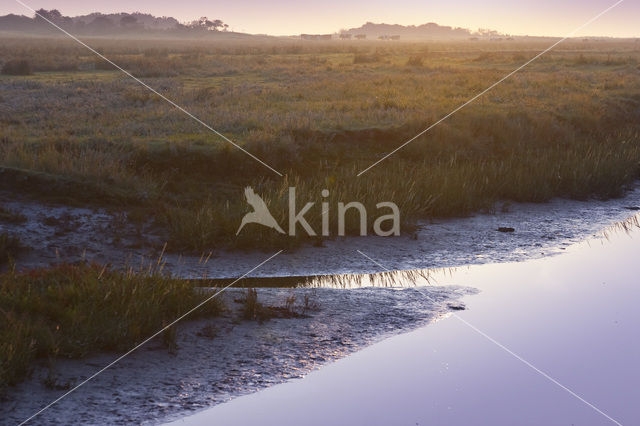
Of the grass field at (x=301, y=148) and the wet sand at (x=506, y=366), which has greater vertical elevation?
the grass field at (x=301, y=148)

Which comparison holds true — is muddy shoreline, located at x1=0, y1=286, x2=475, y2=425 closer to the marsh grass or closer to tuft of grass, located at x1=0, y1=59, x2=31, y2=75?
the marsh grass

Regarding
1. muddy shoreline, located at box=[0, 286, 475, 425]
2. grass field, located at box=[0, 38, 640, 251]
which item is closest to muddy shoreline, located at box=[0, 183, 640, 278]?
grass field, located at box=[0, 38, 640, 251]

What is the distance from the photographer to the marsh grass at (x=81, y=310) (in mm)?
6179

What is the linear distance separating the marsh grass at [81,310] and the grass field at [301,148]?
2.76 metres

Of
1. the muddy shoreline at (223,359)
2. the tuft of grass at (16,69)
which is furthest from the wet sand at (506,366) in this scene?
the tuft of grass at (16,69)

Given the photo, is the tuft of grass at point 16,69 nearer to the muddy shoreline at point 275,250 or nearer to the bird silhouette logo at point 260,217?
the muddy shoreline at point 275,250

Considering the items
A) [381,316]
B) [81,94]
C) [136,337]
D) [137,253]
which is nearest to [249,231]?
[137,253]

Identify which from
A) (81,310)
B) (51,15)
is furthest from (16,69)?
(51,15)

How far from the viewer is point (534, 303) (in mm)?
8719

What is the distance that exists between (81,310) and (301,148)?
8.95 meters

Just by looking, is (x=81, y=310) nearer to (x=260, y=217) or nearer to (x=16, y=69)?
(x=260, y=217)

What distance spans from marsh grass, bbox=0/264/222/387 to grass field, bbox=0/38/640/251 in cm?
276

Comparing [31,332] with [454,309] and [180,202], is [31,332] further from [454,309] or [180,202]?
[180,202]

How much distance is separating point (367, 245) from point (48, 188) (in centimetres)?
533
